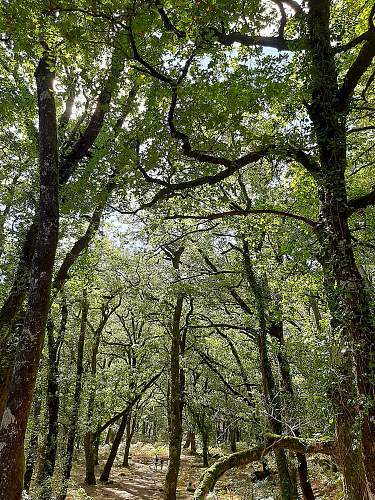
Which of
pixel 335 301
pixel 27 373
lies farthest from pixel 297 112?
pixel 27 373

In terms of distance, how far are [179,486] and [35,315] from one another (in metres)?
17.8

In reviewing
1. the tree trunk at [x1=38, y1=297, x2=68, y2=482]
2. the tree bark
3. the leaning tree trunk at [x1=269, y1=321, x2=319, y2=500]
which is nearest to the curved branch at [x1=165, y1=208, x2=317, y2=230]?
the leaning tree trunk at [x1=269, y1=321, x2=319, y2=500]

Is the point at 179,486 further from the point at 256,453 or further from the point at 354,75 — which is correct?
the point at 354,75

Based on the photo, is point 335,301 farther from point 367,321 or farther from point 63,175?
point 63,175

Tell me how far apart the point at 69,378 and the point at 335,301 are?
12.3 m

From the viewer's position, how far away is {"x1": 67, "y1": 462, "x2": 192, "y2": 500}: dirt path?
55.1 feet

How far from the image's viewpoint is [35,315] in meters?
5.71

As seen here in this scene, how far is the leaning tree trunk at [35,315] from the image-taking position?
5.05m

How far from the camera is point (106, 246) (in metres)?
16.3

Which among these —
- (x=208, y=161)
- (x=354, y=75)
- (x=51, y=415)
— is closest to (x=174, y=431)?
(x=51, y=415)

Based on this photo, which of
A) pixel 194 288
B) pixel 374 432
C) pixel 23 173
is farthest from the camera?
pixel 194 288

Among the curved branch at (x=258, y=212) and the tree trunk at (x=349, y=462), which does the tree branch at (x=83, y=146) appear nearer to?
the curved branch at (x=258, y=212)

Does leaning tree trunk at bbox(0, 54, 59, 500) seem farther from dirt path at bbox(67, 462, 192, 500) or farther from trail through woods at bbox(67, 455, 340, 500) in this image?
dirt path at bbox(67, 462, 192, 500)

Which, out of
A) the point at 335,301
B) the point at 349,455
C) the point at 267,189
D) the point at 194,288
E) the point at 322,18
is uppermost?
the point at 267,189
